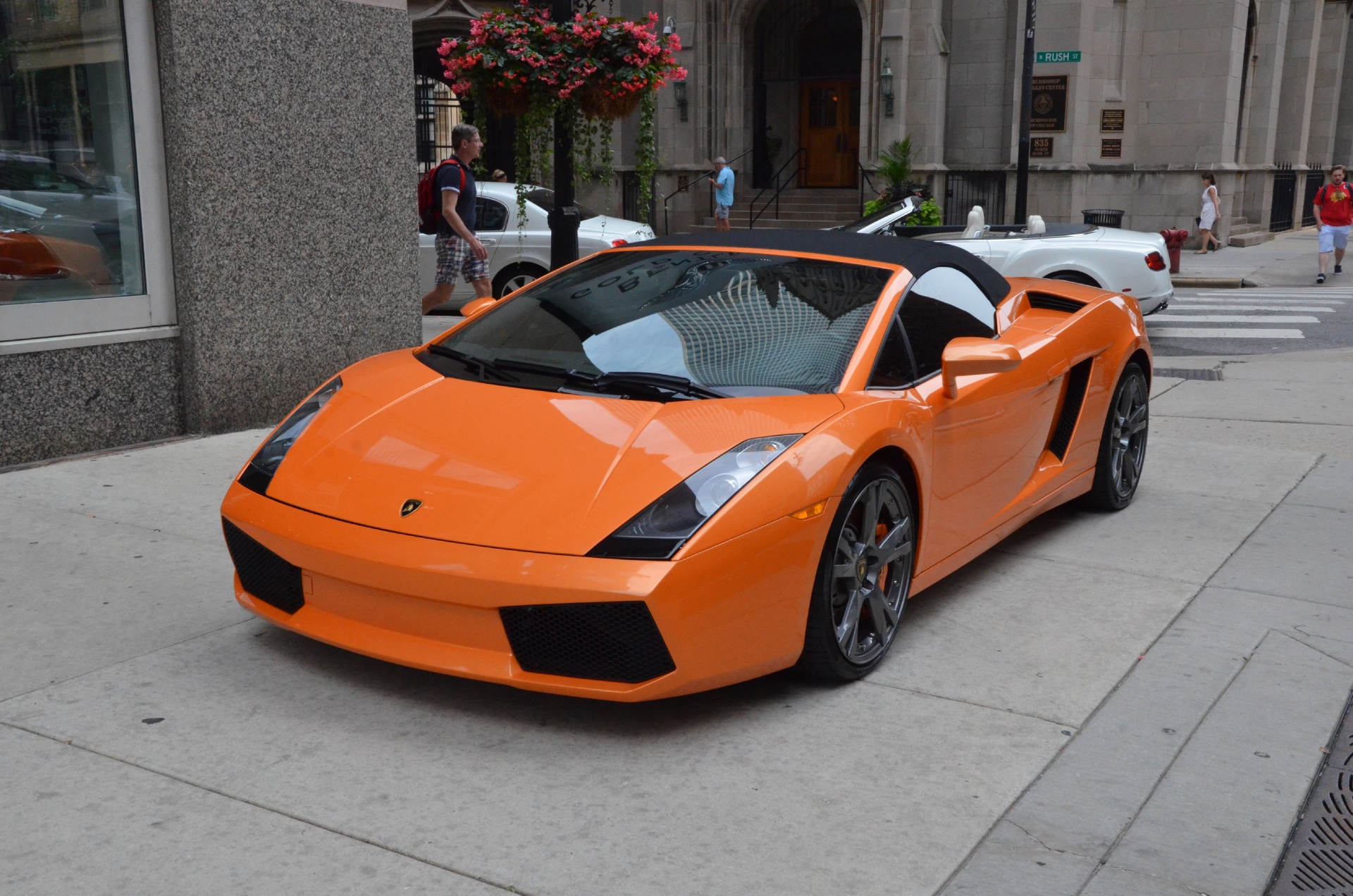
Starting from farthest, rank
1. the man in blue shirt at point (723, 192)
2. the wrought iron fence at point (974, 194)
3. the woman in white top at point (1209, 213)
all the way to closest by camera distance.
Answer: the wrought iron fence at point (974, 194) < the woman in white top at point (1209, 213) < the man in blue shirt at point (723, 192)

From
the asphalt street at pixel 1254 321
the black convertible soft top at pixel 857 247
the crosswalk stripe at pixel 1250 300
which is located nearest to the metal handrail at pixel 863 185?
the asphalt street at pixel 1254 321

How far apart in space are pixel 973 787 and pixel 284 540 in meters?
2.05

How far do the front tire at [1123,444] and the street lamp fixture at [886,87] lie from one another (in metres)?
21.3

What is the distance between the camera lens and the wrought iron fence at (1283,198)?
3134 cm

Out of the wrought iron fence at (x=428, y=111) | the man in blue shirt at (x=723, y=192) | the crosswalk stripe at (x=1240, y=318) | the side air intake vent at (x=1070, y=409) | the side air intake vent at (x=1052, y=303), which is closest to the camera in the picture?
the side air intake vent at (x=1070, y=409)

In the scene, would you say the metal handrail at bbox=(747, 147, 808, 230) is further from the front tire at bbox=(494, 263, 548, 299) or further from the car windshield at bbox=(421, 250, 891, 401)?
the car windshield at bbox=(421, 250, 891, 401)

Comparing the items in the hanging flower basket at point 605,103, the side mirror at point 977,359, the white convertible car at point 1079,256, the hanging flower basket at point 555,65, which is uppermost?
the hanging flower basket at point 555,65

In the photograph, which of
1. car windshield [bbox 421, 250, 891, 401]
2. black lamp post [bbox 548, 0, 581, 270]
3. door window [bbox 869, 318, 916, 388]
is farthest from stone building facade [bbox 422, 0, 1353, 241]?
door window [bbox 869, 318, 916, 388]

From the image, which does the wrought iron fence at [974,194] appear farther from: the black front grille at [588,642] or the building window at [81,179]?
the black front grille at [588,642]

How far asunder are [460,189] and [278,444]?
6.71 meters

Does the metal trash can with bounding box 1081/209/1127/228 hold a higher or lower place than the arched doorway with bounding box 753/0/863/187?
lower

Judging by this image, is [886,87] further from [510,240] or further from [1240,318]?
[510,240]

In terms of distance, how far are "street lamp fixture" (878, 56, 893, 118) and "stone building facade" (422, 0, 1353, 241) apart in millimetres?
39

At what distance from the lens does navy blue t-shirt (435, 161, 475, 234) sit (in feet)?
34.7
